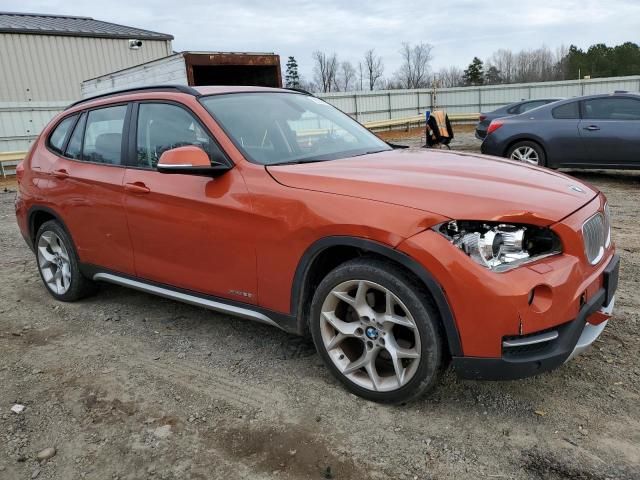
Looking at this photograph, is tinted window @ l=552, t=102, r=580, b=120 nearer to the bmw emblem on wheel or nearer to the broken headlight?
the broken headlight

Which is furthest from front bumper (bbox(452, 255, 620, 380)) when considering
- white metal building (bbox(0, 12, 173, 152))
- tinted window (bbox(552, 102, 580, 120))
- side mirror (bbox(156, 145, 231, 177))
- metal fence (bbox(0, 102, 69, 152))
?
white metal building (bbox(0, 12, 173, 152))

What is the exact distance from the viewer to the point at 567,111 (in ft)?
30.2

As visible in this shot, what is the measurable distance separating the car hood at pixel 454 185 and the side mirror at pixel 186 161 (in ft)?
1.29

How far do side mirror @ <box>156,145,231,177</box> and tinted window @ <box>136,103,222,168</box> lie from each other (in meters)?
0.23

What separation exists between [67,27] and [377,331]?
2523 cm

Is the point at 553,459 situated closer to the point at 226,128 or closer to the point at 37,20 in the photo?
the point at 226,128

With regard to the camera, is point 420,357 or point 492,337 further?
point 420,357

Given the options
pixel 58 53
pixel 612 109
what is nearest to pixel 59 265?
pixel 612 109

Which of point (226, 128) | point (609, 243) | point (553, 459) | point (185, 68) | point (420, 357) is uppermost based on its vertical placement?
point (185, 68)

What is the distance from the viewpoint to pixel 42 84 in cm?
2155

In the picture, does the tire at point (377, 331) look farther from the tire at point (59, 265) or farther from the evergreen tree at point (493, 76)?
the evergreen tree at point (493, 76)

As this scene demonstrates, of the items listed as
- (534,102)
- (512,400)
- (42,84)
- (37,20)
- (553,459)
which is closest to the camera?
(553,459)

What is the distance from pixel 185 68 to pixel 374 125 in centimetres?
1534

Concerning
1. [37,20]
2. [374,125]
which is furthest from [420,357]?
[37,20]
